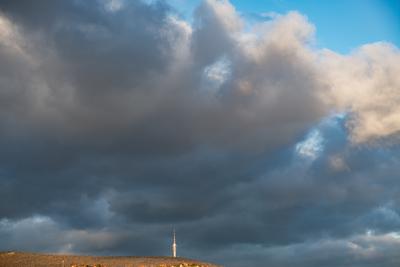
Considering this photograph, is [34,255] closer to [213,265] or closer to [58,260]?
[58,260]

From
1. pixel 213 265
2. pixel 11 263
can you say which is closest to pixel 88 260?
pixel 11 263

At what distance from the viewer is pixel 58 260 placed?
84.9 m

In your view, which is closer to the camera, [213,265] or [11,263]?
[11,263]

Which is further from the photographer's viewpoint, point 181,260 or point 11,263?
point 181,260

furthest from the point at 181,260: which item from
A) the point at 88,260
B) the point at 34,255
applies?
the point at 34,255

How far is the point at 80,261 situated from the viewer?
84438 millimetres

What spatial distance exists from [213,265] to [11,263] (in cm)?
2431

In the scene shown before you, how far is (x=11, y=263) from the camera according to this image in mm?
82062

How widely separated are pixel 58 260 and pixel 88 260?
3510 millimetres

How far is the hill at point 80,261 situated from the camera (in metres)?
82.9

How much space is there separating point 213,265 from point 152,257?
770 centimetres

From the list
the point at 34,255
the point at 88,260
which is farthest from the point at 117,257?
the point at 34,255

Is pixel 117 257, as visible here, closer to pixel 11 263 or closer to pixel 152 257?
pixel 152 257

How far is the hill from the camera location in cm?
8288
